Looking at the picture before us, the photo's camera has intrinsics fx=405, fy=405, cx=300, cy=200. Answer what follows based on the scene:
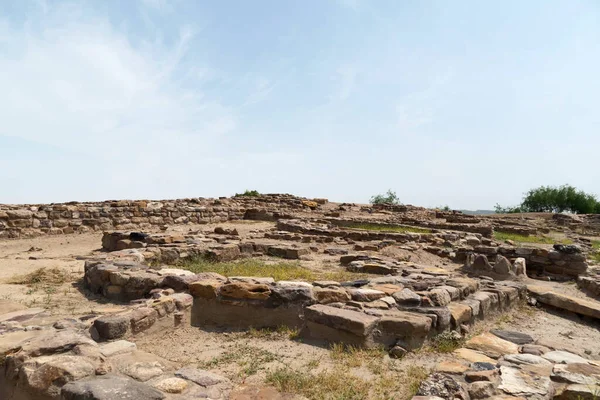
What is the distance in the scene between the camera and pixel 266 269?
697cm

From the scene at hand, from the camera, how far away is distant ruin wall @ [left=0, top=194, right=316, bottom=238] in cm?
1121

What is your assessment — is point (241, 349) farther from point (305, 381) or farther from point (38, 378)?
point (38, 378)

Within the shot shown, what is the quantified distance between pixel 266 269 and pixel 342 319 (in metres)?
3.15

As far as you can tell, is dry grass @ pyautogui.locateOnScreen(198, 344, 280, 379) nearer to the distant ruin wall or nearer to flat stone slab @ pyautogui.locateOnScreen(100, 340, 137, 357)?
flat stone slab @ pyautogui.locateOnScreen(100, 340, 137, 357)

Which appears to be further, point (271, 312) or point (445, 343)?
point (271, 312)

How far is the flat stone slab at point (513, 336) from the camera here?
4137mm

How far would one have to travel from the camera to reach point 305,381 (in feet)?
10.0

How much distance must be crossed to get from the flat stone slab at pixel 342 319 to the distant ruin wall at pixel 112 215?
10293 mm

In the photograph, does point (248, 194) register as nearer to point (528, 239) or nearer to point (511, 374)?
point (528, 239)

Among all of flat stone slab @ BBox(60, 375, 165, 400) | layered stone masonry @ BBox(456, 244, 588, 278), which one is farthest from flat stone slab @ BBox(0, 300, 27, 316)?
layered stone masonry @ BBox(456, 244, 588, 278)

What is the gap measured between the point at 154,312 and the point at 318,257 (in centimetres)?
523

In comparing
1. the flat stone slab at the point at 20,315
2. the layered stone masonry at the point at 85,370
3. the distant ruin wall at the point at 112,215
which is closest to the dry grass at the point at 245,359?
the layered stone masonry at the point at 85,370

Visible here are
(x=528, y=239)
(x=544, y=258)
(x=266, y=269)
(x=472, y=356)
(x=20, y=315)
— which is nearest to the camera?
(x=472, y=356)

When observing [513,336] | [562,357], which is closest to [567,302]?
[513,336]
